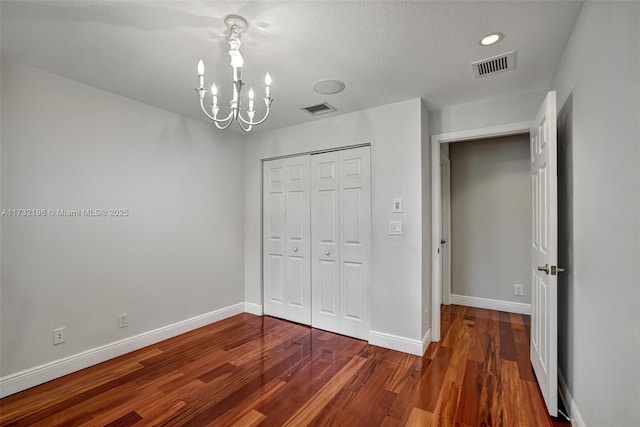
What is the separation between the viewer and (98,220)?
2.56m

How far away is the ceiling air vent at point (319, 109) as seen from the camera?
2.96 m

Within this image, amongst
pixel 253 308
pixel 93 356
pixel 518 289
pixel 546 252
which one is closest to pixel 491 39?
pixel 546 252

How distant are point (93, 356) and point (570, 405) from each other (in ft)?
11.5

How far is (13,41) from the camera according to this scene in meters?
1.88

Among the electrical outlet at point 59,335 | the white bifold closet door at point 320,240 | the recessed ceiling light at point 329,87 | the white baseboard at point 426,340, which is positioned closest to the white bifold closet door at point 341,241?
the white bifold closet door at point 320,240

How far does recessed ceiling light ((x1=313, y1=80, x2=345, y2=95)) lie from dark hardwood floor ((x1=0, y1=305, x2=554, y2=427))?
2357 mm

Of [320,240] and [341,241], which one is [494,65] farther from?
[320,240]

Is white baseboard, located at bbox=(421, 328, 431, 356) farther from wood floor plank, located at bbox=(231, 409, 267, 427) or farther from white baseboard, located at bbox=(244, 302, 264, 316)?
white baseboard, located at bbox=(244, 302, 264, 316)

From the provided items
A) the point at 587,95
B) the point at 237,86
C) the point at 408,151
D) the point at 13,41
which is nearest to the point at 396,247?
the point at 408,151

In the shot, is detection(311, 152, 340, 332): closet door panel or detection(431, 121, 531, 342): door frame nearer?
detection(431, 121, 531, 342): door frame

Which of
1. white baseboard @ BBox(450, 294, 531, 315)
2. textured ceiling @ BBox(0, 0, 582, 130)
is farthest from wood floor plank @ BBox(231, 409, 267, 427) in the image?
white baseboard @ BBox(450, 294, 531, 315)

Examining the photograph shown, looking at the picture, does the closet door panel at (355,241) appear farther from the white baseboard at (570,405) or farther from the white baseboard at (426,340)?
the white baseboard at (570,405)

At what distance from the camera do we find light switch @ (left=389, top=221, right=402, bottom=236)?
281 centimetres

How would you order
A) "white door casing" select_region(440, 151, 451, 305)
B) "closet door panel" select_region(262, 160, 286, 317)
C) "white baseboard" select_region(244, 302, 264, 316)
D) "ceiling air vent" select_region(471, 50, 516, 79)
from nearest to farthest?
"ceiling air vent" select_region(471, 50, 516, 79), "closet door panel" select_region(262, 160, 286, 317), "white baseboard" select_region(244, 302, 264, 316), "white door casing" select_region(440, 151, 451, 305)
